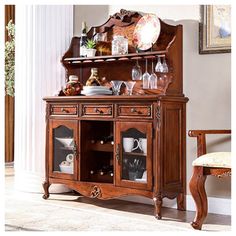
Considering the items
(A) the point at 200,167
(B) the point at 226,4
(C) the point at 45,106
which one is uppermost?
(B) the point at 226,4

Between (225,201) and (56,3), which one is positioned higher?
(56,3)

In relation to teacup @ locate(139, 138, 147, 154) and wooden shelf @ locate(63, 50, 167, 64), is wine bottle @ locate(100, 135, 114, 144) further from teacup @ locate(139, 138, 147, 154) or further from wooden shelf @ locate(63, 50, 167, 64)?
wooden shelf @ locate(63, 50, 167, 64)

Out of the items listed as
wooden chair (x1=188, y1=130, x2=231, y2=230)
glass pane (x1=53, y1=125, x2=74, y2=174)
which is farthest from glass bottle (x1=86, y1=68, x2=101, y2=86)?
wooden chair (x1=188, y1=130, x2=231, y2=230)

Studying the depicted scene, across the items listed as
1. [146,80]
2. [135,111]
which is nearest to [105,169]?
[135,111]

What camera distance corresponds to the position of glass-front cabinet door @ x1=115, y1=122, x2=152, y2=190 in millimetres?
3838

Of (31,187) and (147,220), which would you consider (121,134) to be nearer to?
(147,220)

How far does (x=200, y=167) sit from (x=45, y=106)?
6.32 feet

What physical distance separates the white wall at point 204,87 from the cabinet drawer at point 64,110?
0.96m

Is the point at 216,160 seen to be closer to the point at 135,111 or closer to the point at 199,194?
the point at 199,194

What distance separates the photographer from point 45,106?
4.82 metres

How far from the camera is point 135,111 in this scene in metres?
3.89

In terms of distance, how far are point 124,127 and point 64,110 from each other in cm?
69

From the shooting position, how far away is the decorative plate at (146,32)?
13.7 ft

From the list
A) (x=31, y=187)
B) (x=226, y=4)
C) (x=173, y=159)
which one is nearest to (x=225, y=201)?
(x=173, y=159)
